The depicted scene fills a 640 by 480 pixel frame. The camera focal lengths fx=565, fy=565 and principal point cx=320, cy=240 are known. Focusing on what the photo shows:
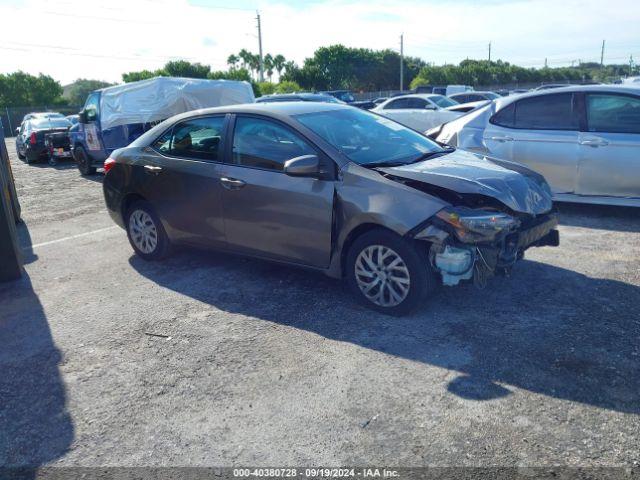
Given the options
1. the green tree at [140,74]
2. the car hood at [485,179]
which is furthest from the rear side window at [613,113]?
the green tree at [140,74]

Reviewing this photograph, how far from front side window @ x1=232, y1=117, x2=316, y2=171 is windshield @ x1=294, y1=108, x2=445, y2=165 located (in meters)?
0.18

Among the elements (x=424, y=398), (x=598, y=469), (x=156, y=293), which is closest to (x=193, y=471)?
(x=424, y=398)

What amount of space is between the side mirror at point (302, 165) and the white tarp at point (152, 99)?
10.4 meters

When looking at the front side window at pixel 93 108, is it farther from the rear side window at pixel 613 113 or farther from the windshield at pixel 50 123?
the rear side window at pixel 613 113

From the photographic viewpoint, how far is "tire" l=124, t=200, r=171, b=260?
604cm

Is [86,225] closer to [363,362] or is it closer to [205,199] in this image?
[205,199]

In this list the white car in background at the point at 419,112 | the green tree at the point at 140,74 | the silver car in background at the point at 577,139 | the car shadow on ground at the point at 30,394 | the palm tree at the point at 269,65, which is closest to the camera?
the car shadow on ground at the point at 30,394

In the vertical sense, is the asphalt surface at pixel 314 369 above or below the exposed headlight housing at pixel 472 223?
below

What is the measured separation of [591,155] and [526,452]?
5.20m

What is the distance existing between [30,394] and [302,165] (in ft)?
8.19

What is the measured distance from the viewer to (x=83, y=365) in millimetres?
4031

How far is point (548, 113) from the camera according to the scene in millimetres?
7402

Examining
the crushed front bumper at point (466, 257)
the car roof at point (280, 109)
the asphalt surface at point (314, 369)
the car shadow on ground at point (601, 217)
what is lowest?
the asphalt surface at point (314, 369)

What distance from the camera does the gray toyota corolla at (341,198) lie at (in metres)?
4.23
